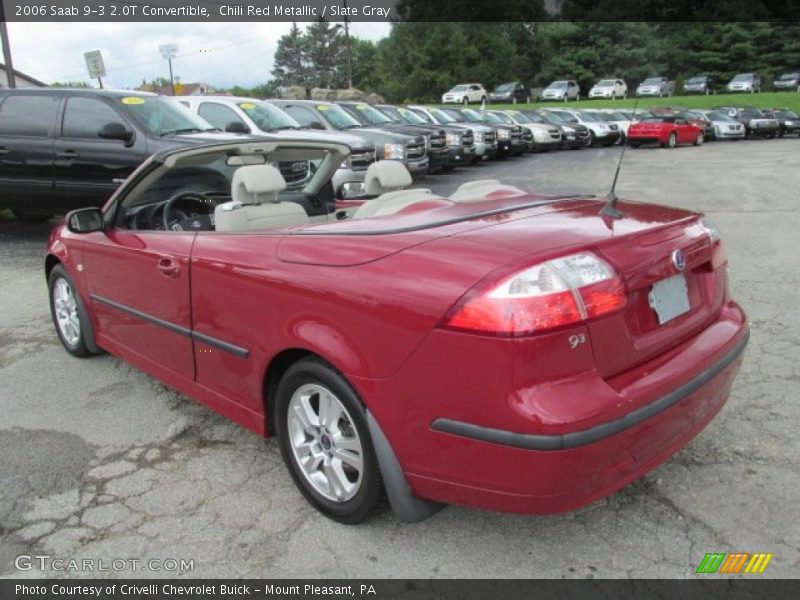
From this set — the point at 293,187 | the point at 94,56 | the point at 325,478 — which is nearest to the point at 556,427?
the point at 325,478

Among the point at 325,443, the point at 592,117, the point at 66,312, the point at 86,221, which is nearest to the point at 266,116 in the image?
the point at 66,312

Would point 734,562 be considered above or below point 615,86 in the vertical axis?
below

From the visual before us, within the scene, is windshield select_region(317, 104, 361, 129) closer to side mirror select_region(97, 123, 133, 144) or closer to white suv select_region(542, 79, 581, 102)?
side mirror select_region(97, 123, 133, 144)

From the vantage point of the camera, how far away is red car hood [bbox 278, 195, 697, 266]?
92.1 inches

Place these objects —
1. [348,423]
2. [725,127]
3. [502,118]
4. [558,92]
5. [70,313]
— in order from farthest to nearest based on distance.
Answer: [558,92]
[725,127]
[502,118]
[70,313]
[348,423]

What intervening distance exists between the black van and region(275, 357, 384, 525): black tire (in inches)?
223

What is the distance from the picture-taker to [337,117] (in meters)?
13.9

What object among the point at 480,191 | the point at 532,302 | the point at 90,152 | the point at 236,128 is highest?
the point at 236,128

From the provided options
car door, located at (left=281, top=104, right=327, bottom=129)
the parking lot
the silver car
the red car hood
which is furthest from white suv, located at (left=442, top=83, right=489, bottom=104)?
the red car hood

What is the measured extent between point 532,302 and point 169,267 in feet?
6.46

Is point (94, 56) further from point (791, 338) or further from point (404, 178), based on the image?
point (791, 338)

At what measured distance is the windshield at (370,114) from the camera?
1534cm

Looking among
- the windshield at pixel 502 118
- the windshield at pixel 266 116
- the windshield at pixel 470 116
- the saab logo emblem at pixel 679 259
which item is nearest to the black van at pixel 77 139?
the windshield at pixel 266 116
